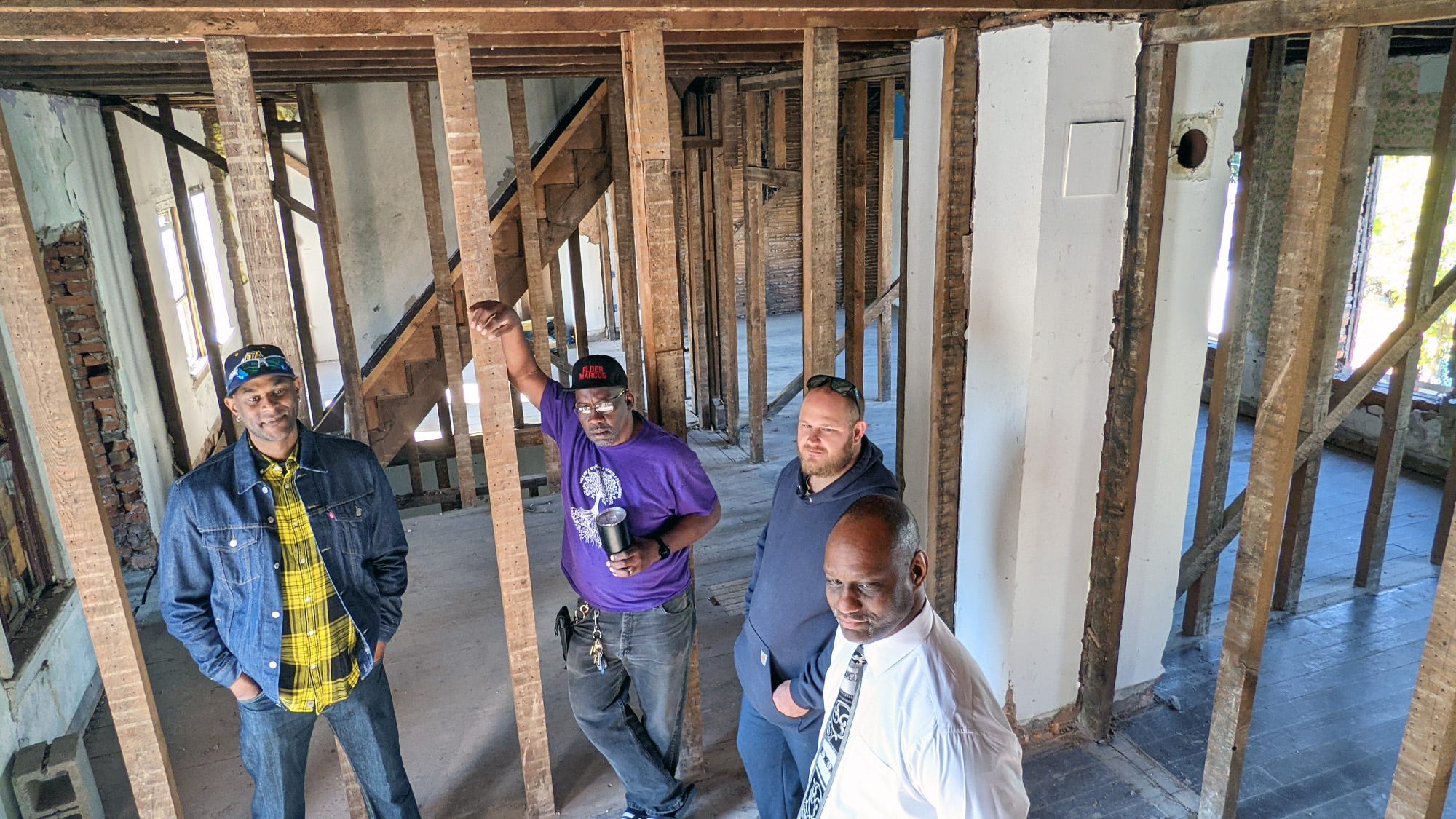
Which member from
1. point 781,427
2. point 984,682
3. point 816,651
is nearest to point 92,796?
point 816,651

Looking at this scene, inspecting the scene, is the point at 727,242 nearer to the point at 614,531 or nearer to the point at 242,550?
the point at 614,531

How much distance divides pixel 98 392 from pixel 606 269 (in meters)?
7.94

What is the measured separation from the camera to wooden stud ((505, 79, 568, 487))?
208 inches

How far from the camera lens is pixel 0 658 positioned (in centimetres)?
310

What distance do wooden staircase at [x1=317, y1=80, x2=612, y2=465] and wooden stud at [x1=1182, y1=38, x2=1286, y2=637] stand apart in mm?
3779

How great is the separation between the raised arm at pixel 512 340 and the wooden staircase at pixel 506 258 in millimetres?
3264

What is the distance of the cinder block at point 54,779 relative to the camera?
9.65 feet

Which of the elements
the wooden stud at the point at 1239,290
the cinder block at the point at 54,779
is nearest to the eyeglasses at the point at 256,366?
the cinder block at the point at 54,779

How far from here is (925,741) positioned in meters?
1.58

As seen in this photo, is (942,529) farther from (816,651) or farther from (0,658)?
(0,658)

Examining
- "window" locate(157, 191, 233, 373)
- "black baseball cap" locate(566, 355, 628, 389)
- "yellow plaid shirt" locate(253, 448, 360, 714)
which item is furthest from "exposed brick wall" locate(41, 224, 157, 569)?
"black baseball cap" locate(566, 355, 628, 389)

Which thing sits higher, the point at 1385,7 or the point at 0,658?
the point at 1385,7

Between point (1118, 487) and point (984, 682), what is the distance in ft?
5.76

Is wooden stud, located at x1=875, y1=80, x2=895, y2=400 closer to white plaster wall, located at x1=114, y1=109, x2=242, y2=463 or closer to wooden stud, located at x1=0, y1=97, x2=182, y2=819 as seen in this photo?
white plaster wall, located at x1=114, y1=109, x2=242, y2=463
